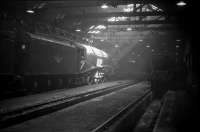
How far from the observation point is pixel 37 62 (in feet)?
47.8

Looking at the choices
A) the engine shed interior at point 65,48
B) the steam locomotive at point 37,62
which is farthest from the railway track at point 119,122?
the steam locomotive at point 37,62

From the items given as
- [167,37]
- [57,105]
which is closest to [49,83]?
[57,105]

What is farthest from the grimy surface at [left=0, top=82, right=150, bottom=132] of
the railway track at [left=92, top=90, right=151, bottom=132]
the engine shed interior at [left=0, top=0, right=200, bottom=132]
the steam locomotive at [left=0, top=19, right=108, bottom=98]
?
the engine shed interior at [left=0, top=0, right=200, bottom=132]

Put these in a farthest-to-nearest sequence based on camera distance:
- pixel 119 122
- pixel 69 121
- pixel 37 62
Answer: pixel 37 62 < pixel 119 122 < pixel 69 121

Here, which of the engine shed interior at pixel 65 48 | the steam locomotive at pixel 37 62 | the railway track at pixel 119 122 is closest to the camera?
the railway track at pixel 119 122

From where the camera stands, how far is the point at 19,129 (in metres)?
7.19

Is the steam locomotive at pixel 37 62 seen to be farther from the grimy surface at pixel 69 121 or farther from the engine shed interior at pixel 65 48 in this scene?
the grimy surface at pixel 69 121

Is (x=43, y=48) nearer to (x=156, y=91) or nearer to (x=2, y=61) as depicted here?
(x=2, y=61)

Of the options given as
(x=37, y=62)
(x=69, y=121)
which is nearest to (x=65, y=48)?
(x=37, y=62)

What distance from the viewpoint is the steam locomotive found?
12.4m

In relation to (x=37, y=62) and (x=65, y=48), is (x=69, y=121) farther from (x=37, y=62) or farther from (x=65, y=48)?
(x=65, y=48)

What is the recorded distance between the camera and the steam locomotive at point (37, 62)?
12.4 m

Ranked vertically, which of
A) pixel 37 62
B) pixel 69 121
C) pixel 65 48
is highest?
pixel 65 48

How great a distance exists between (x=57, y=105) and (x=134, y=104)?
4679 mm
